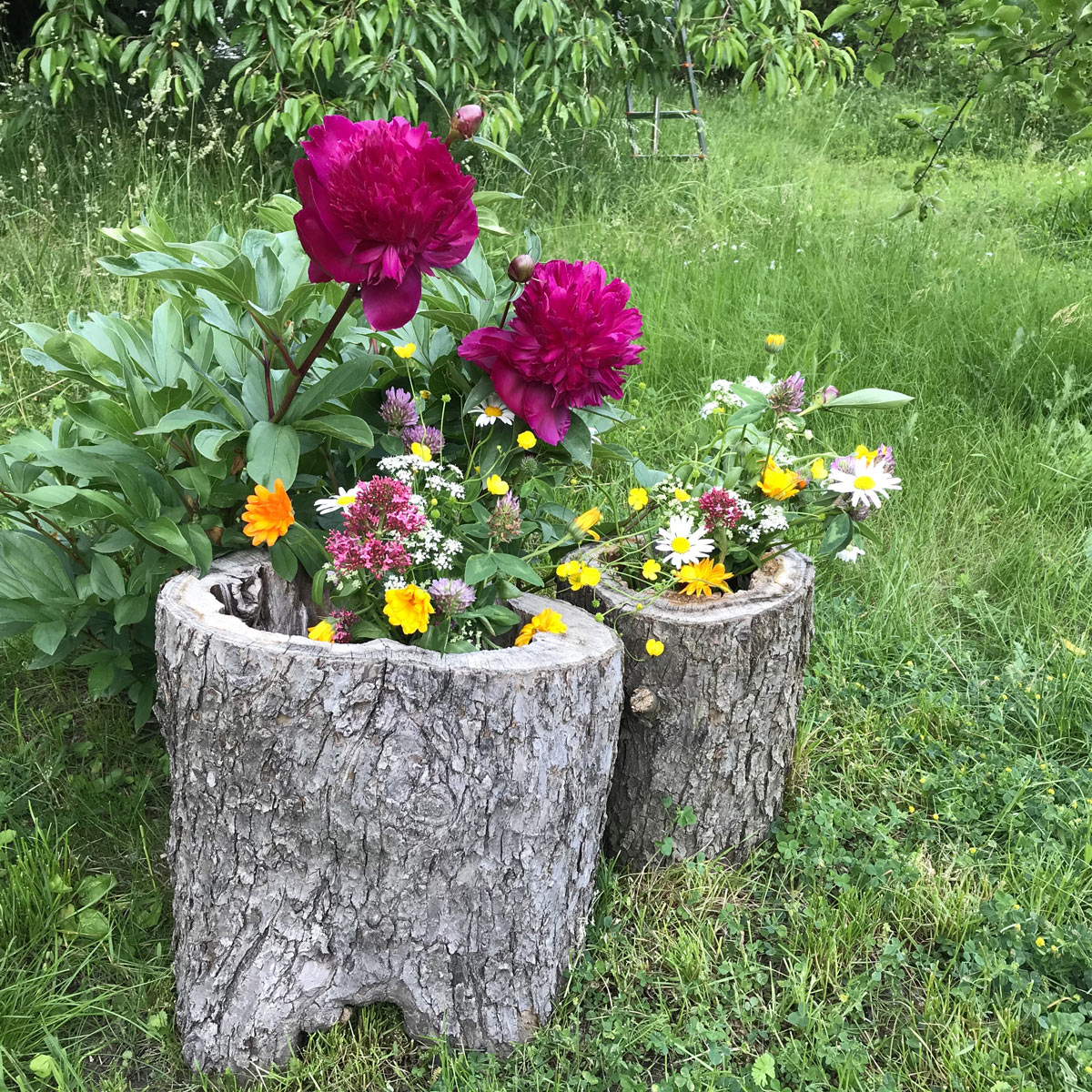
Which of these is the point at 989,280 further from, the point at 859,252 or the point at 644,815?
the point at 644,815

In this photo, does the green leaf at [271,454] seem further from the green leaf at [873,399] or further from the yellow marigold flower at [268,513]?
the green leaf at [873,399]

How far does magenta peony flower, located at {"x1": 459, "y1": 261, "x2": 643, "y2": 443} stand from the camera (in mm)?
1361

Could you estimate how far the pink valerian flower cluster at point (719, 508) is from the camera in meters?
1.63

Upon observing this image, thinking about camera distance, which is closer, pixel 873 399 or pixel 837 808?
pixel 873 399

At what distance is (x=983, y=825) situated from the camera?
1.83 meters

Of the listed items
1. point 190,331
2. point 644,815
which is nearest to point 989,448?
point 644,815

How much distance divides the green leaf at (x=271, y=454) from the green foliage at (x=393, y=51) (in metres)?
1.93

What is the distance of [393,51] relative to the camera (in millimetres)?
3080

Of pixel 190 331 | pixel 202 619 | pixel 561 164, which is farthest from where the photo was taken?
pixel 561 164

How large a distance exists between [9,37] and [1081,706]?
550 cm

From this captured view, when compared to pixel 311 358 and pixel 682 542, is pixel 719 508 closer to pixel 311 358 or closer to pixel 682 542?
pixel 682 542

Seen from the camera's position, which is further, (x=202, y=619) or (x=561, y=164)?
(x=561, y=164)

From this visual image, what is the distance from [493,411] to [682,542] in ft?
1.30

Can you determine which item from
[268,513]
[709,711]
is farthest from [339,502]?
[709,711]
